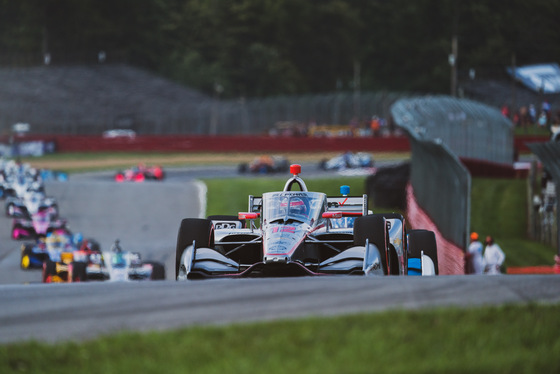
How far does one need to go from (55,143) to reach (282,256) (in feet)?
172

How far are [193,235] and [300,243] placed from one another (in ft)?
4.14

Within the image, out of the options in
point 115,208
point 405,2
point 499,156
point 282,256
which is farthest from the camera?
point 405,2

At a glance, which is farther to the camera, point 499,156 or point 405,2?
point 405,2

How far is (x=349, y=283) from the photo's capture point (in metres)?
7.25

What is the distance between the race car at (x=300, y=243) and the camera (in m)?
10.1

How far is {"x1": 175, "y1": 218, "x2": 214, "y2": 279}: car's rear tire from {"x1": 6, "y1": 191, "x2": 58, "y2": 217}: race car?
A: 612 inches

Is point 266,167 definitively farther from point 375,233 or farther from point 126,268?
point 375,233

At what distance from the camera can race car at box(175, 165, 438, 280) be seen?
10.1 meters

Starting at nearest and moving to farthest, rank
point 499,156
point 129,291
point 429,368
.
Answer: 1. point 429,368
2. point 129,291
3. point 499,156

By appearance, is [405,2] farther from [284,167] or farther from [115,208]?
[115,208]

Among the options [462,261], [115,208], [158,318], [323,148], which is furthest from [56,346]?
[323,148]

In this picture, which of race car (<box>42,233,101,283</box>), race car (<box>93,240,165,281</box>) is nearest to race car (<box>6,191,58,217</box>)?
race car (<box>42,233,101,283</box>)

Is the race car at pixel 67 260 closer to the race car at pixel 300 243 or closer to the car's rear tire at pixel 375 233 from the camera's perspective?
the race car at pixel 300 243

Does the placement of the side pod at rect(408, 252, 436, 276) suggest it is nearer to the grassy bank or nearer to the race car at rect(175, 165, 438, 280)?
the race car at rect(175, 165, 438, 280)
